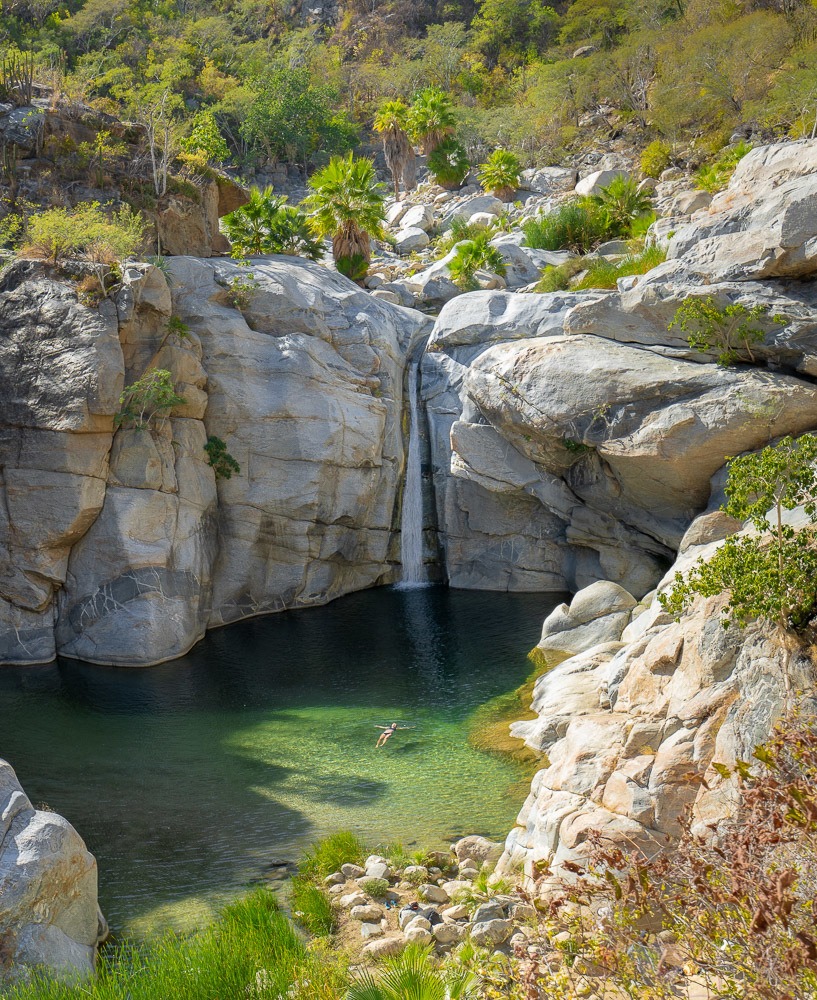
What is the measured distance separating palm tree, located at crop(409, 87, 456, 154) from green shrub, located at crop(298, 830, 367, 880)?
43.3 metres

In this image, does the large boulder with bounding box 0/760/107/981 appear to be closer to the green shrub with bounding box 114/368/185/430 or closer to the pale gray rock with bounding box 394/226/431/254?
the green shrub with bounding box 114/368/185/430

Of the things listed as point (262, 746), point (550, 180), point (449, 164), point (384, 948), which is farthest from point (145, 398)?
point (449, 164)

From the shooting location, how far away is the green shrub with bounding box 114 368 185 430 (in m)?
23.9

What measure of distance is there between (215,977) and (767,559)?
8.86 m

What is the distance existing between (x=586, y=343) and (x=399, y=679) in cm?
1063

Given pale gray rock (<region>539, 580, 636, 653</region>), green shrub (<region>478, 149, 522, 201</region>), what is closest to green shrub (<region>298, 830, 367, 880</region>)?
pale gray rock (<region>539, 580, 636, 653</region>)

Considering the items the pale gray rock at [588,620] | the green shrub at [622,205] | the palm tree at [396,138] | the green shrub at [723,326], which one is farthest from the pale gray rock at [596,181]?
the pale gray rock at [588,620]

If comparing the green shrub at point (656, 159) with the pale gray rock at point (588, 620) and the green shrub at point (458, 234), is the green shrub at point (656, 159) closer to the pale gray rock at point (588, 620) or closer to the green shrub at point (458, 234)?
the green shrub at point (458, 234)

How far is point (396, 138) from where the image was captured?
165 feet

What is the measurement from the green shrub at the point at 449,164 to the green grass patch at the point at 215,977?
1845 inches

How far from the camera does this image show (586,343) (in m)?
A: 24.8

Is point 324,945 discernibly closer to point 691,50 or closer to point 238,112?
point 691,50

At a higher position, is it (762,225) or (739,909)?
(762,225)

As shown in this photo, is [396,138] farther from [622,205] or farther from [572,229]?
[622,205]
